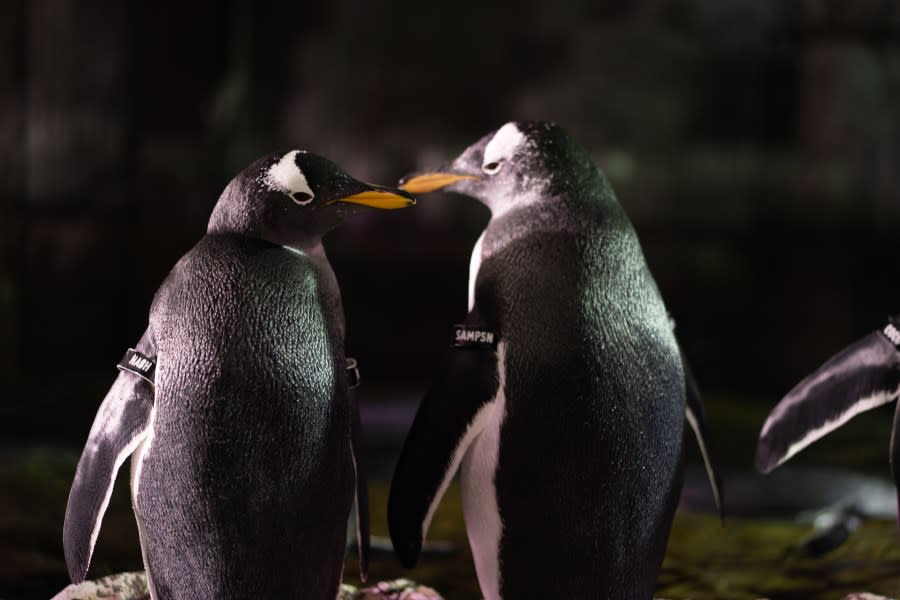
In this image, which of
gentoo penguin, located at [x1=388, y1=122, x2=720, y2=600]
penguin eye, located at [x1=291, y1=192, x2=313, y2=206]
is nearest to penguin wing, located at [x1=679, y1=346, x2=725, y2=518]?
gentoo penguin, located at [x1=388, y1=122, x2=720, y2=600]

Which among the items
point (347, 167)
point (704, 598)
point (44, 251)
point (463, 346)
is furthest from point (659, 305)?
point (44, 251)

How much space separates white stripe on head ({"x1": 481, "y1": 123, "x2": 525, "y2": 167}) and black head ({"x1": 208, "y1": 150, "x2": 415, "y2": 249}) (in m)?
0.21

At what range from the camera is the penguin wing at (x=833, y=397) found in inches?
50.5

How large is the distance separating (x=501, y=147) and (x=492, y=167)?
31 mm

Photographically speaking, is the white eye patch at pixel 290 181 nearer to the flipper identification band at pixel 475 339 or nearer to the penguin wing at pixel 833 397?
the flipper identification band at pixel 475 339

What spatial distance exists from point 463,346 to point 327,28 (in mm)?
1219

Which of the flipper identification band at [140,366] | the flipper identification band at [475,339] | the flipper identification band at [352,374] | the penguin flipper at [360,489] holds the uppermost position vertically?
the flipper identification band at [475,339]

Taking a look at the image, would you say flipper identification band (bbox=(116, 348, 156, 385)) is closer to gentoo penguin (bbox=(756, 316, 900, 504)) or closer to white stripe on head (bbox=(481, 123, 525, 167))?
white stripe on head (bbox=(481, 123, 525, 167))

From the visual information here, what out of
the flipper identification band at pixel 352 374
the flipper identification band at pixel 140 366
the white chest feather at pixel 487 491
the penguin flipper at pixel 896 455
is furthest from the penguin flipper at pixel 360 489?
the penguin flipper at pixel 896 455

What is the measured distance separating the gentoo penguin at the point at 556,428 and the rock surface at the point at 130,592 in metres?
0.16

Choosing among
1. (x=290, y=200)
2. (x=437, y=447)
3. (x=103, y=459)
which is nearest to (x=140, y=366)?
(x=103, y=459)

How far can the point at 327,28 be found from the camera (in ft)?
6.84

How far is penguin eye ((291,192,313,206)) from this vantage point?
1.06 m

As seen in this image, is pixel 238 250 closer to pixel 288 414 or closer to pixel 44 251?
pixel 288 414
